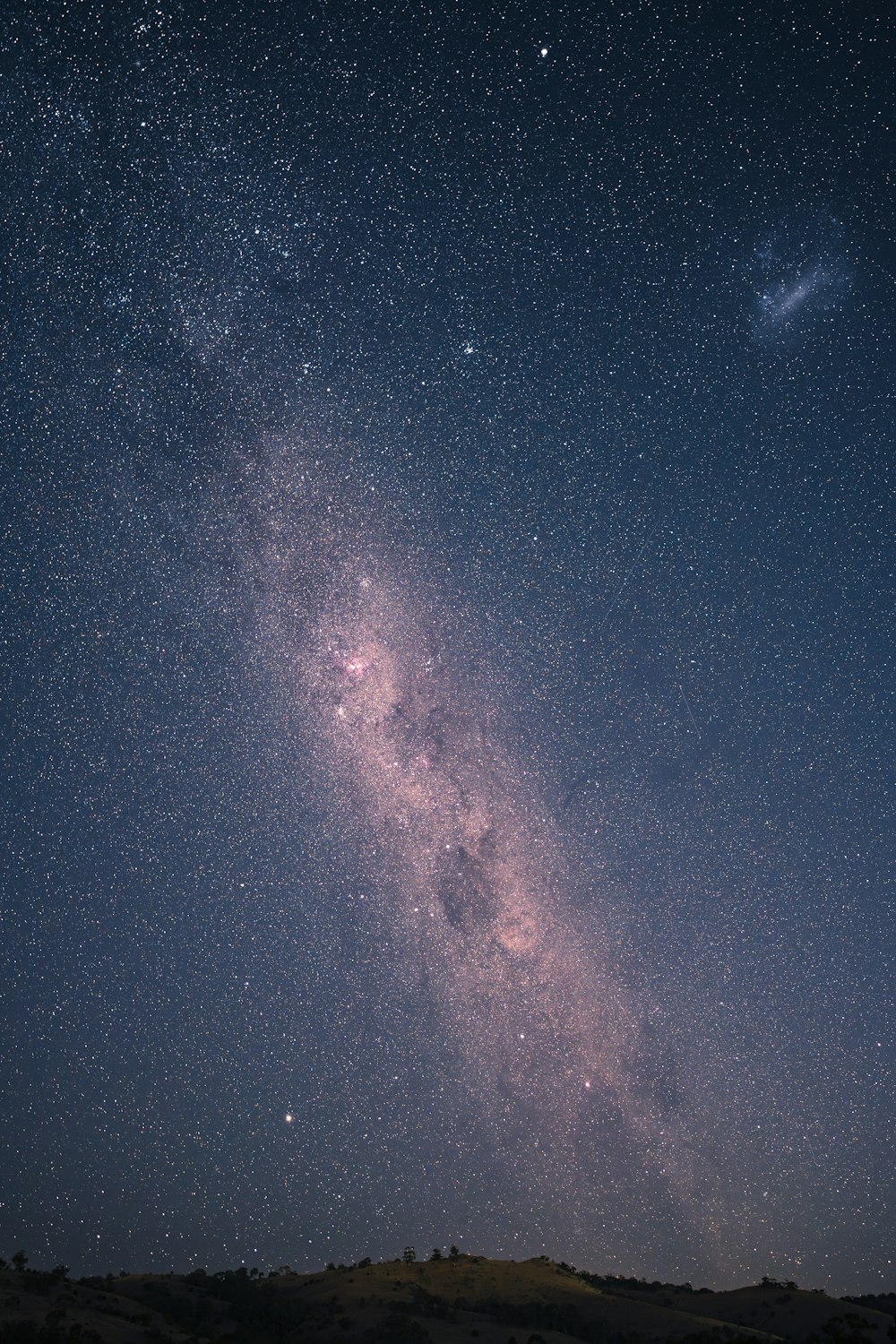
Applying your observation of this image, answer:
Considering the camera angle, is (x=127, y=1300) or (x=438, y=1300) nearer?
(x=127, y=1300)

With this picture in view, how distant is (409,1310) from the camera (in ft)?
135

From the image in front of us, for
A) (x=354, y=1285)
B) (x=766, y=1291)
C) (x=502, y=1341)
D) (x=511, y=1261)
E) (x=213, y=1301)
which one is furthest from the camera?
(x=511, y=1261)

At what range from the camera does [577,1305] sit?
4609 cm

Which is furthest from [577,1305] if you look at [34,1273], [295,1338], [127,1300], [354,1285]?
[34,1273]

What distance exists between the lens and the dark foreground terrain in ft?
114

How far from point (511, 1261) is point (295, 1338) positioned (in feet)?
87.1

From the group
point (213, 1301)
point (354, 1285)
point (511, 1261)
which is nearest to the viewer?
point (213, 1301)

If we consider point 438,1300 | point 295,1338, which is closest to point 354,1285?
point 438,1300

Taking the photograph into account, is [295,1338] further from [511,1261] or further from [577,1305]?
[511,1261]

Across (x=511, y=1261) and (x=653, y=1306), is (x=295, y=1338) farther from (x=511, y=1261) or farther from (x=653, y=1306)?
(x=511, y=1261)

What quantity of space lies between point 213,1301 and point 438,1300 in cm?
1087

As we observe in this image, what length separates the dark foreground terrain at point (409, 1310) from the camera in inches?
1369

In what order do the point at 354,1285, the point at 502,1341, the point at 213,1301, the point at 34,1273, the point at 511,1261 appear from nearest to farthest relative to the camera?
the point at 502,1341 → the point at 34,1273 → the point at 213,1301 → the point at 354,1285 → the point at 511,1261

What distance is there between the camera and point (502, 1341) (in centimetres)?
3644
